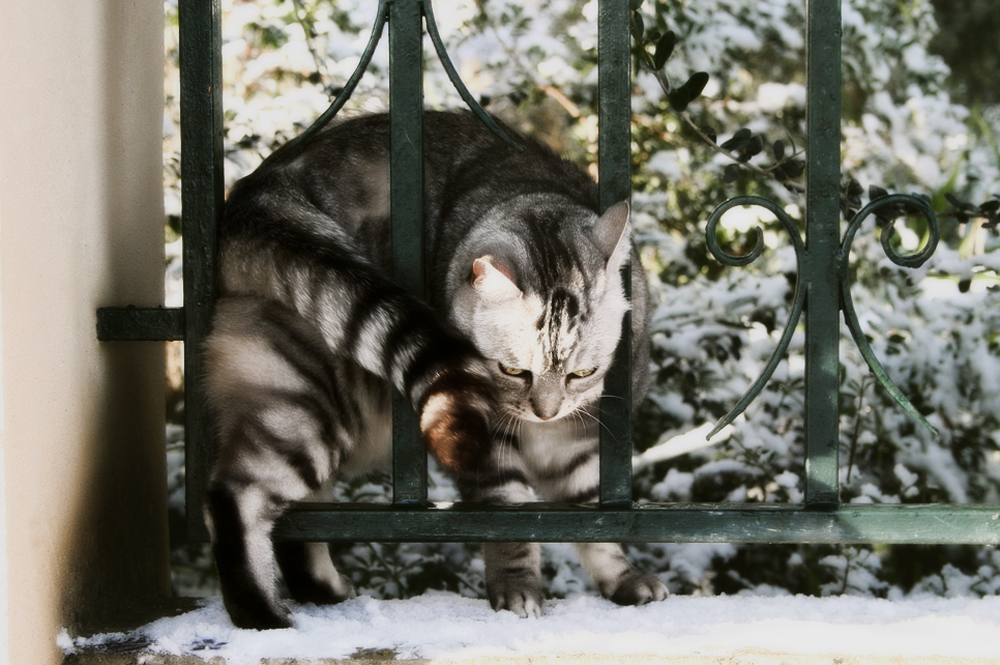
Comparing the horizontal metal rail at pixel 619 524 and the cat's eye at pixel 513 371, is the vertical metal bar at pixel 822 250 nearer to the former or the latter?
the horizontal metal rail at pixel 619 524

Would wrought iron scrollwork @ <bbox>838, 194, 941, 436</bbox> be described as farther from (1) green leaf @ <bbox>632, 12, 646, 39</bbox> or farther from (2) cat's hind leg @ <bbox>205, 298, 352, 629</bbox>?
(2) cat's hind leg @ <bbox>205, 298, 352, 629</bbox>

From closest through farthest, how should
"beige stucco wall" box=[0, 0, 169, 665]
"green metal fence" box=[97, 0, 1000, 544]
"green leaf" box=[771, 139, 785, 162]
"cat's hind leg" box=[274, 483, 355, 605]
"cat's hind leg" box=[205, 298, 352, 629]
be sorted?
"beige stucco wall" box=[0, 0, 169, 665], "green metal fence" box=[97, 0, 1000, 544], "cat's hind leg" box=[205, 298, 352, 629], "cat's hind leg" box=[274, 483, 355, 605], "green leaf" box=[771, 139, 785, 162]

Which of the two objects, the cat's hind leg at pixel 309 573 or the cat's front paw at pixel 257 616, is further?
the cat's hind leg at pixel 309 573

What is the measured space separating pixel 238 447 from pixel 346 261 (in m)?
0.42

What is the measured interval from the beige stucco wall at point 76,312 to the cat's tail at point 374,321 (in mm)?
243

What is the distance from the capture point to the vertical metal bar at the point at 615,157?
61.2 inches

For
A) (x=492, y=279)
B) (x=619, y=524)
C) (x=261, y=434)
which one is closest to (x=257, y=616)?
(x=261, y=434)

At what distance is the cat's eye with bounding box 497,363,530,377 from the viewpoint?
194 cm

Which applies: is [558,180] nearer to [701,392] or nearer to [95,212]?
[701,392]

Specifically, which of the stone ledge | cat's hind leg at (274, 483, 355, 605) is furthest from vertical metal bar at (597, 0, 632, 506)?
cat's hind leg at (274, 483, 355, 605)

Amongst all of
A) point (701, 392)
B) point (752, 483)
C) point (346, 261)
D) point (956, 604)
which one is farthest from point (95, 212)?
point (752, 483)

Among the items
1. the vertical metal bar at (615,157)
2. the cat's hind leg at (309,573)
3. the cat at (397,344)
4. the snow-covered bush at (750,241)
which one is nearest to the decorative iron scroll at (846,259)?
the vertical metal bar at (615,157)

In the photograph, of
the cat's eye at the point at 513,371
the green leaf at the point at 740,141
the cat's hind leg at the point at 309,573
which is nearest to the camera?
the cat's eye at the point at 513,371

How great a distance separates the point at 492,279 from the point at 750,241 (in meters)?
1.43
